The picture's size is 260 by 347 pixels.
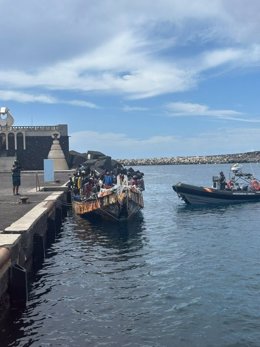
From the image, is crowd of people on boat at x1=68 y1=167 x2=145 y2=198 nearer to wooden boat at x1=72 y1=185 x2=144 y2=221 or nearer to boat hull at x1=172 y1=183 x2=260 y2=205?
wooden boat at x1=72 y1=185 x2=144 y2=221

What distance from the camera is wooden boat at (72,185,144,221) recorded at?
2275 centimetres

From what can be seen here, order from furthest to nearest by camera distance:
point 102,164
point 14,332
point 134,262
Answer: point 102,164 → point 134,262 → point 14,332

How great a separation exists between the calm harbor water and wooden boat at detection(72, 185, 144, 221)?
7.18 ft

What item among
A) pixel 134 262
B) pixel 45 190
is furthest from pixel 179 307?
pixel 45 190

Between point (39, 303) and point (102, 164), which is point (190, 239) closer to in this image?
point (39, 303)

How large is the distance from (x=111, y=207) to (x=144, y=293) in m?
11.3

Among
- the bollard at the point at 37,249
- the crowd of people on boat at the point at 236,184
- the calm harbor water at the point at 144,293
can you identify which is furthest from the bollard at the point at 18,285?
the crowd of people on boat at the point at 236,184

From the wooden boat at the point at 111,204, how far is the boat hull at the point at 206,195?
31.2 feet

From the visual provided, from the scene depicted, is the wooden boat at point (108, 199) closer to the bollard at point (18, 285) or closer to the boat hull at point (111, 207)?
the boat hull at point (111, 207)

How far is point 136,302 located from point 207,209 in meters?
20.8

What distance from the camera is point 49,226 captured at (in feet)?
63.5

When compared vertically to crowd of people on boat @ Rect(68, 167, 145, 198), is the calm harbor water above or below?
below

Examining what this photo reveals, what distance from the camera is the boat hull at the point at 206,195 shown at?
108 ft

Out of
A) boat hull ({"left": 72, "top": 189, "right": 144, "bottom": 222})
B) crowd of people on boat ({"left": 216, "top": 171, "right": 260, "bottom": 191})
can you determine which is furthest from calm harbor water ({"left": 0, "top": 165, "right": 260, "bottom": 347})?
crowd of people on boat ({"left": 216, "top": 171, "right": 260, "bottom": 191})
